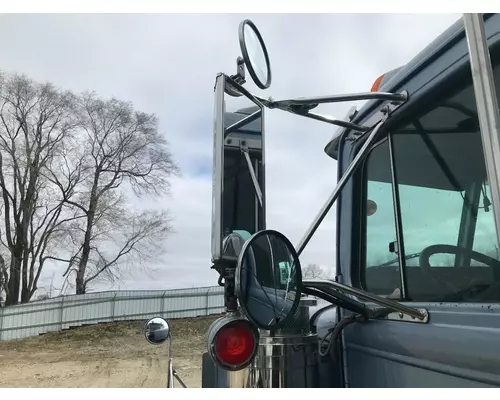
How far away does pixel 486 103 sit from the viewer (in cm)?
74

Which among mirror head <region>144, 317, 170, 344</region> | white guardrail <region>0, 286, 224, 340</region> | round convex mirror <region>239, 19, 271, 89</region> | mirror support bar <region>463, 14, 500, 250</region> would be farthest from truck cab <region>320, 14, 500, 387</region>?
white guardrail <region>0, 286, 224, 340</region>

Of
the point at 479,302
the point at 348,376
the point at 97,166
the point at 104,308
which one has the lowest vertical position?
the point at 104,308

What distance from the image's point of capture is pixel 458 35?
117 centimetres

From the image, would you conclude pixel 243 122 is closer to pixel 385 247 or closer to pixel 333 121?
pixel 333 121

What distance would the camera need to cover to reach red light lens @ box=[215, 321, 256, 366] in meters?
1.18

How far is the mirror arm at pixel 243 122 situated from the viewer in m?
1.37

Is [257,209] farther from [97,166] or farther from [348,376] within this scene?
[97,166]

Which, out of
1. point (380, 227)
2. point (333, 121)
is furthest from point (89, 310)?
point (380, 227)

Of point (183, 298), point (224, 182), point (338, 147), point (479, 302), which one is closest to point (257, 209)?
point (224, 182)

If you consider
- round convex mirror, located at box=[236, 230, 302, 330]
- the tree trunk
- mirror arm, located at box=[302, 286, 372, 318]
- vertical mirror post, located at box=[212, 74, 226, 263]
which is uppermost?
vertical mirror post, located at box=[212, 74, 226, 263]

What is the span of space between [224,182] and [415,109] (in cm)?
58

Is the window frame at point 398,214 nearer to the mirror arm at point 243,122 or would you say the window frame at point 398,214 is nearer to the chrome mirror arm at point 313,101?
the chrome mirror arm at point 313,101

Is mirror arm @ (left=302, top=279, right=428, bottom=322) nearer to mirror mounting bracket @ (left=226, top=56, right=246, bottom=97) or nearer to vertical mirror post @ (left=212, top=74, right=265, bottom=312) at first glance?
vertical mirror post @ (left=212, top=74, right=265, bottom=312)

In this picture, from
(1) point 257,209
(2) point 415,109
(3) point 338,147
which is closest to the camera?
(2) point 415,109
